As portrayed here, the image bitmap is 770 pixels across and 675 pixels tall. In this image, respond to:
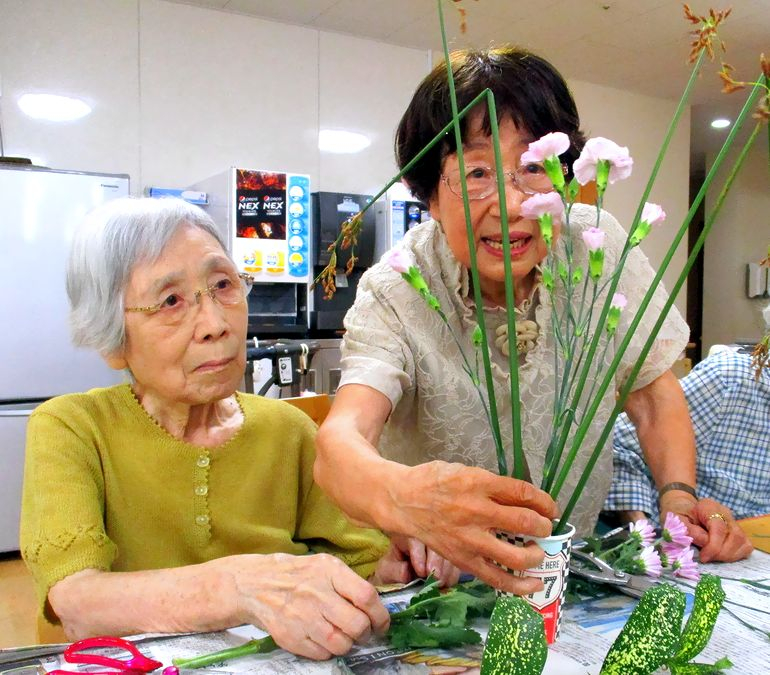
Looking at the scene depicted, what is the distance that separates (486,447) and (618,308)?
56cm

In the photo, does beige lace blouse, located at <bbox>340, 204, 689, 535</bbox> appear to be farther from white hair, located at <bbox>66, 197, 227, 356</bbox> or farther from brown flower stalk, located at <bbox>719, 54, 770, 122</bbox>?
brown flower stalk, located at <bbox>719, 54, 770, 122</bbox>

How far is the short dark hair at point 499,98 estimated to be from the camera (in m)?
1.01

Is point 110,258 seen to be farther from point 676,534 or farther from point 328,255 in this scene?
point 328,255

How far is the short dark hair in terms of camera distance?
101cm

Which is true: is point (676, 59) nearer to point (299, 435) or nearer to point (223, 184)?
point (223, 184)

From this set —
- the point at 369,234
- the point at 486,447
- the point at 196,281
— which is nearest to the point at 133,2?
the point at 369,234

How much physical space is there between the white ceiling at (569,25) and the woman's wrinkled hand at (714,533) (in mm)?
3454

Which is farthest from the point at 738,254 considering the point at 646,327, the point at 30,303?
the point at 646,327

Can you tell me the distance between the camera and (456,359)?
1.15 meters

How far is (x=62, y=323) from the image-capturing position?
3584mm

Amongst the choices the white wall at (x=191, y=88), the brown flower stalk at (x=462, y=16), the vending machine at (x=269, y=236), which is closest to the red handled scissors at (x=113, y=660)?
the brown flower stalk at (x=462, y=16)

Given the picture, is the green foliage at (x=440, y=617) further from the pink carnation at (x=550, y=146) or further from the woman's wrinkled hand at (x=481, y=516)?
the pink carnation at (x=550, y=146)

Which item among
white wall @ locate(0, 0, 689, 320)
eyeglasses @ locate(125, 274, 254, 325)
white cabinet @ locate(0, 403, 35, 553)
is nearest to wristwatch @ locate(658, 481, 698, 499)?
eyeglasses @ locate(125, 274, 254, 325)

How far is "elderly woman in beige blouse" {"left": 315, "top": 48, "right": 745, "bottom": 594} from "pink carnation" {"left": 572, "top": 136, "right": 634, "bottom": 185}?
0.29 m
